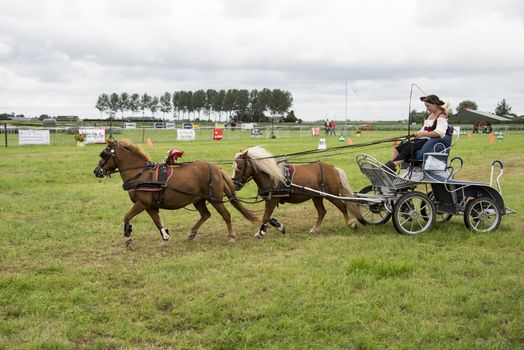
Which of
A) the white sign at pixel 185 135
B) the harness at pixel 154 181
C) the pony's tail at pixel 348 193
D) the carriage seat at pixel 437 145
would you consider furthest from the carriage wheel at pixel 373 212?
the white sign at pixel 185 135

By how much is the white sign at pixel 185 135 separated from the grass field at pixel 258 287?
96.2ft

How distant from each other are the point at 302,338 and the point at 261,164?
4732 mm

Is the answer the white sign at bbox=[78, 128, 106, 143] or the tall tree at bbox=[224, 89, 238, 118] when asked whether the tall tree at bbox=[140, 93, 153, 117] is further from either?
the white sign at bbox=[78, 128, 106, 143]

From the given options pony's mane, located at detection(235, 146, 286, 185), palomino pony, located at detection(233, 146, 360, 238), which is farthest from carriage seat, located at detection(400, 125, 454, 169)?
pony's mane, located at detection(235, 146, 286, 185)

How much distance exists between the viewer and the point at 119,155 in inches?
347

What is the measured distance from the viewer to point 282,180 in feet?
30.5

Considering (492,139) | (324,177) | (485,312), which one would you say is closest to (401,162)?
(324,177)

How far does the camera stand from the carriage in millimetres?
9070

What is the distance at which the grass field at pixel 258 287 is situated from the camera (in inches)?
196

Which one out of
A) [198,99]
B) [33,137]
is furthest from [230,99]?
[33,137]

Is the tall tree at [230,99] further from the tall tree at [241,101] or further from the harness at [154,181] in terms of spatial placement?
the harness at [154,181]

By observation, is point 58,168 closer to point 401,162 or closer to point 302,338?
point 401,162

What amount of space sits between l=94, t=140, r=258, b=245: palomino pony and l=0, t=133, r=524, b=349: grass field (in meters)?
0.64

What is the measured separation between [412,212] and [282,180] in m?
2.35
